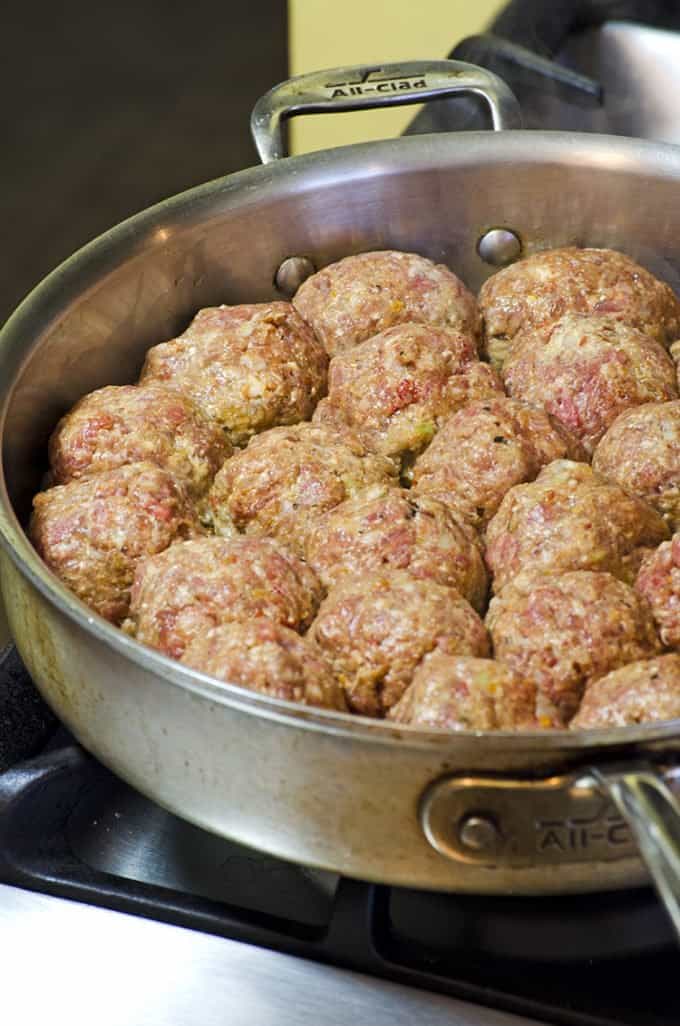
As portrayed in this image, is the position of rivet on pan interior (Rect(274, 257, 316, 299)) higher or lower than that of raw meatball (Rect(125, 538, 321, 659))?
higher

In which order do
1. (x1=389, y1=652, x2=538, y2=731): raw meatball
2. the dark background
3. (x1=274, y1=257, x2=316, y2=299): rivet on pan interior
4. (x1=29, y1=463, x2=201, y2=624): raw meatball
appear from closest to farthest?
(x1=389, y1=652, x2=538, y2=731): raw meatball
(x1=29, y1=463, x2=201, y2=624): raw meatball
(x1=274, y1=257, x2=316, y2=299): rivet on pan interior
the dark background

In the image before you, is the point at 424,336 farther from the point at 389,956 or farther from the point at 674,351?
the point at 389,956

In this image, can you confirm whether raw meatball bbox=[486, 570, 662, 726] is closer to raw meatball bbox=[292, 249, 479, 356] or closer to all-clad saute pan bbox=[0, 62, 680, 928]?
all-clad saute pan bbox=[0, 62, 680, 928]

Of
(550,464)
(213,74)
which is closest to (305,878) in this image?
(550,464)

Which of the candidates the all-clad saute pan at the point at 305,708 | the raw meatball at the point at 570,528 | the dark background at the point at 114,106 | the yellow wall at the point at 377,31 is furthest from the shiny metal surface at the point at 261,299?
the yellow wall at the point at 377,31

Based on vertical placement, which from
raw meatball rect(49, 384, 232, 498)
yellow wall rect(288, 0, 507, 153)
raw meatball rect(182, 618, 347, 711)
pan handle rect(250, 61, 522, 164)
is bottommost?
yellow wall rect(288, 0, 507, 153)

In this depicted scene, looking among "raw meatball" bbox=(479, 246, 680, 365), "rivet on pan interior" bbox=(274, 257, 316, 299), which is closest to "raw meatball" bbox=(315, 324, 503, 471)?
"raw meatball" bbox=(479, 246, 680, 365)

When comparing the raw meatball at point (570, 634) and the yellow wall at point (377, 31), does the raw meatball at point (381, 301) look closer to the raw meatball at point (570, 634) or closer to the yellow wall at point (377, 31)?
the raw meatball at point (570, 634)
